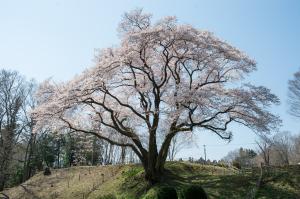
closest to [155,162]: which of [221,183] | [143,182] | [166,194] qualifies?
[143,182]

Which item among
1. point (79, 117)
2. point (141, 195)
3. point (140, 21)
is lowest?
point (141, 195)

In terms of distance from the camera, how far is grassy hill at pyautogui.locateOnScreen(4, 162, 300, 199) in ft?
A: 55.3

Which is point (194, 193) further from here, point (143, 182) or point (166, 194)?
point (143, 182)

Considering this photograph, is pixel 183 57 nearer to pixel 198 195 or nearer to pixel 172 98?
pixel 172 98

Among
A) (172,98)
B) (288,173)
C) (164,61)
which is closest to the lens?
(288,173)

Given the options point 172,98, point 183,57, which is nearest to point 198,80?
point 183,57

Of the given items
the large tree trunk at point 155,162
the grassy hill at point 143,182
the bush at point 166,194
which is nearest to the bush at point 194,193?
the bush at point 166,194

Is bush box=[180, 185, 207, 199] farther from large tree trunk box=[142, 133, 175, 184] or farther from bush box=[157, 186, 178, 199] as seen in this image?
large tree trunk box=[142, 133, 175, 184]

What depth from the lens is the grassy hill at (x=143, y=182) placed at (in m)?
16.8

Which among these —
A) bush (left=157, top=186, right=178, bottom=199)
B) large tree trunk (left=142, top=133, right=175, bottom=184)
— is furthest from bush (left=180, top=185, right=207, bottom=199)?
large tree trunk (left=142, top=133, right=175, bottom=184)

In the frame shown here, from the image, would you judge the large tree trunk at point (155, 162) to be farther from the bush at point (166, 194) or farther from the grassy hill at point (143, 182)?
the bush at point (166, 194)

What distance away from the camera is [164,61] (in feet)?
71.7

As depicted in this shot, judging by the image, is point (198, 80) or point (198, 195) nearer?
point (198, 195)

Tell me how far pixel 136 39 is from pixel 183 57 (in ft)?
10.1
